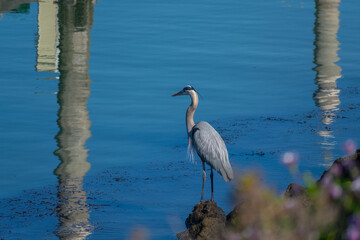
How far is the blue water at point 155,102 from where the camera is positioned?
8.94 meters

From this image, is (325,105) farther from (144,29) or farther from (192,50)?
(144,29)

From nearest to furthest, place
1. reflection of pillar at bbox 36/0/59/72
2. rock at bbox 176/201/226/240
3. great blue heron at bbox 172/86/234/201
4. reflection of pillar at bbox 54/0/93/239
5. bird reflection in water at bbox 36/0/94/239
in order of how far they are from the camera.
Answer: rock at bbox 176/201/226/240
reflection of pillar at bbox 54/0/93/239
bird reflection in water at bbox 36/0/94/239
great blue heron at bbox 172/86/234/201
reflection of pillar at bbox 36/0/59/72

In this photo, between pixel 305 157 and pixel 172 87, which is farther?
pixel 172 87

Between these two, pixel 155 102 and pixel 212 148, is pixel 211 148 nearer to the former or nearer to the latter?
pixel 212 148

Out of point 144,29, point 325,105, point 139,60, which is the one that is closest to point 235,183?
point 325,105

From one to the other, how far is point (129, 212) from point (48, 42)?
9.07 m

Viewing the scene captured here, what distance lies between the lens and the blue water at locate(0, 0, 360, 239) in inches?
352

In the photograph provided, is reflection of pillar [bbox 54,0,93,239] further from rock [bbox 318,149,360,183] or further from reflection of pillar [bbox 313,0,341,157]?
reflection of pillar [bbox 313,0,341,157]

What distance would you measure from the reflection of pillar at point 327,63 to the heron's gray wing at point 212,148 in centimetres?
231

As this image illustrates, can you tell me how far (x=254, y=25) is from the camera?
18875 millimetres

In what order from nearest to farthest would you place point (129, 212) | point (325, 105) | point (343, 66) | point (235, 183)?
1. point (129, 212)
2. point (235, 183)
3. point (325, 105)
4. point (343, 66)

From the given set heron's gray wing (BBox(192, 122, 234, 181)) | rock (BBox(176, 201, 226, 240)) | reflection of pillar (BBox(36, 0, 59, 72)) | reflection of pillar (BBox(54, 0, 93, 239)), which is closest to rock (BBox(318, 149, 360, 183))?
rock (BBox(176, 201, 226, 240))

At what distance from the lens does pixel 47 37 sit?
16.6 meters

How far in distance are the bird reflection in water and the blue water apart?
4cm
